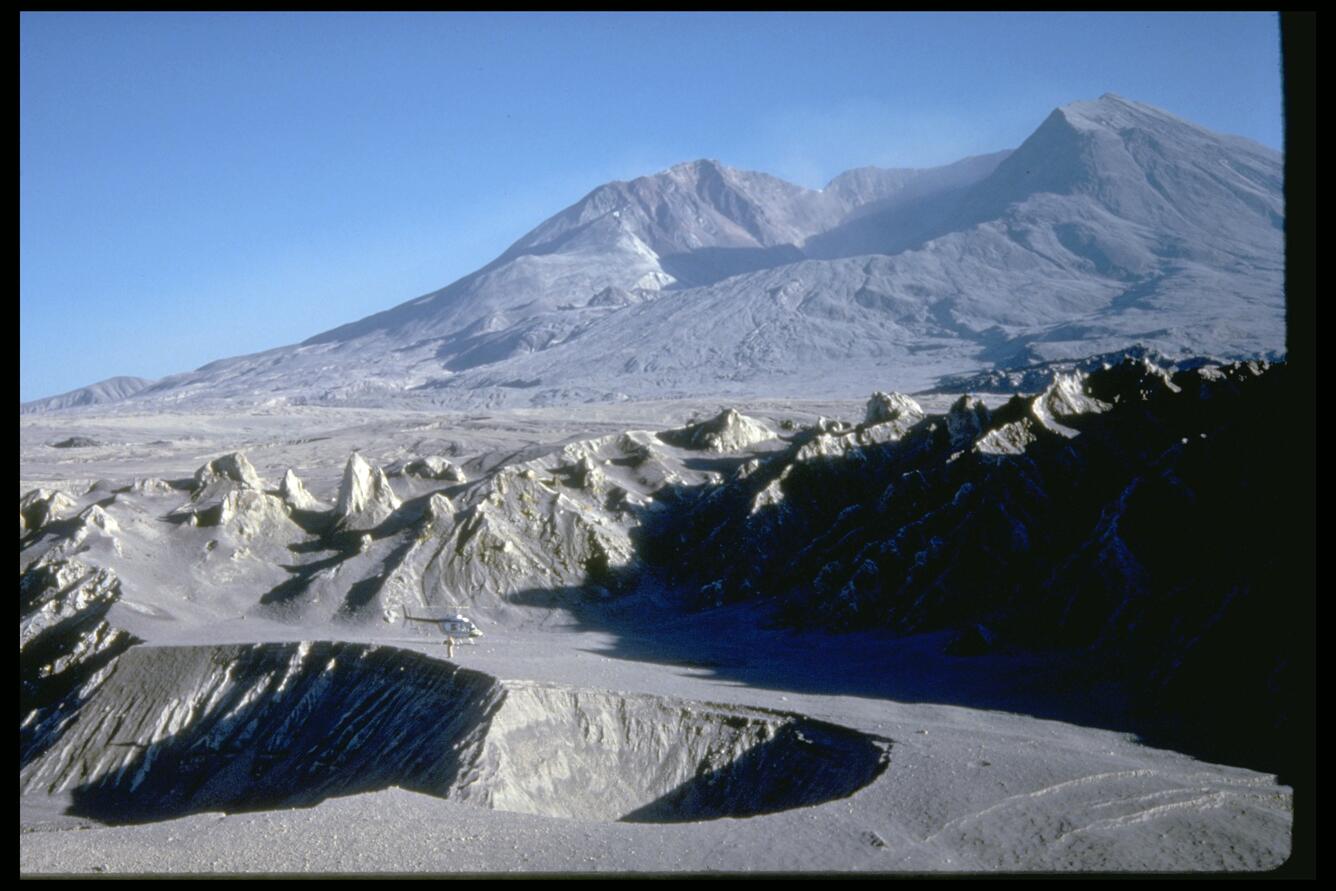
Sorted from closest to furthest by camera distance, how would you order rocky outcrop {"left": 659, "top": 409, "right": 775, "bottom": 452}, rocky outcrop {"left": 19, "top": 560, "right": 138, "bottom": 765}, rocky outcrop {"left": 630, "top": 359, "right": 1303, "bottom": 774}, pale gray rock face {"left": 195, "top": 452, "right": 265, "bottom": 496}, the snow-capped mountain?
rocky outcrop {"left": 630, "top": 359, "right": 1303, "bottom": 774}
rocky outcrop {"left": 19, "top": 560, "right": 138, "bottom": 765}
pale gray rock face {"left": 195, "top": 452, "right": 265, "bottom": 496}
rocky outcrop {"left": 659, "top": 409, "right": 775, "bottom": 452}
the snow-capped mountain

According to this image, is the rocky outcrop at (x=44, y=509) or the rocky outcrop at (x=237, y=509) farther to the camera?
the rocky outcrop at (x=44, y=509)

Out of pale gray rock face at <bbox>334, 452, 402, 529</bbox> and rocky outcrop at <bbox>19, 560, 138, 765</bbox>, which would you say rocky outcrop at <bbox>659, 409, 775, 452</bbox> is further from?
rocky outcrop at <bbox>19, 560, 138, 765</bbox>

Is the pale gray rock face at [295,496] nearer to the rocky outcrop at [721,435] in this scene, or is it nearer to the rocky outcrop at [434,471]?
the rocky outcrop at [434,471]

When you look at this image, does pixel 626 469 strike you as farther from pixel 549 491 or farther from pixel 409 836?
pixel 409 836

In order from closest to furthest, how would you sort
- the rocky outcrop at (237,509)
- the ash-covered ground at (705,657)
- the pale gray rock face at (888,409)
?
1. the ash-covered ground at (705,657)
2. the rocky outcrop at (237,509)
3. the pale gray rock face at (888,409)

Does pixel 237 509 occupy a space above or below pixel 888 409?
below

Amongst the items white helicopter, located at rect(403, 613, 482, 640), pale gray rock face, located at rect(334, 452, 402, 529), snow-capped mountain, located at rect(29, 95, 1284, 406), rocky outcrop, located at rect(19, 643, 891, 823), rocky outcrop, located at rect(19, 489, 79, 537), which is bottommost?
rocky outcrop, located at rect(19, 643, 891, 823)

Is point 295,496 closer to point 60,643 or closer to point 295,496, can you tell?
point 295,496

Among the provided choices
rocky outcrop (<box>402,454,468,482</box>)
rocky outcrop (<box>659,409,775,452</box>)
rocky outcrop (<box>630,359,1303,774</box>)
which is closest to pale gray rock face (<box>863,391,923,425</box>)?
rocky outcrop (<box>630,359,1303,774</box>)

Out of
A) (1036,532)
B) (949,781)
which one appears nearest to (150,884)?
(949,781)

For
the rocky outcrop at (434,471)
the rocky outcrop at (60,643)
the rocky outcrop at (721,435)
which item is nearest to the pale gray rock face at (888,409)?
the rocky outcrop at (721,435)

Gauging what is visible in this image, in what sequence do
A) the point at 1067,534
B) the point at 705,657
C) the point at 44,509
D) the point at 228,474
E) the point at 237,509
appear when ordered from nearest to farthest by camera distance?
the point at 705,657, the point at 1067,534, the point at 237,509, the point at 44,509, the point at 228,474

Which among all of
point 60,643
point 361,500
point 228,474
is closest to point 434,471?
point 361,500
